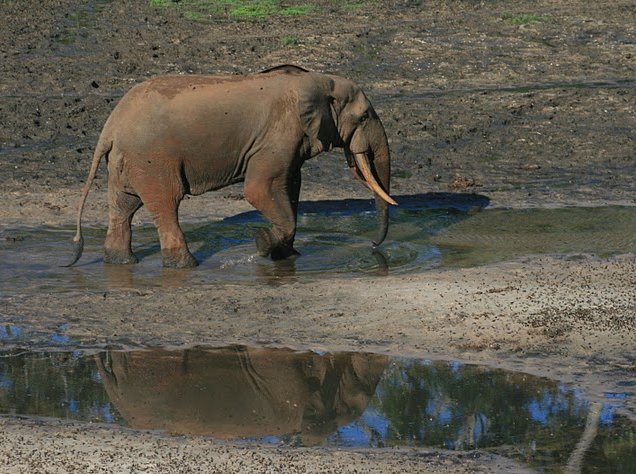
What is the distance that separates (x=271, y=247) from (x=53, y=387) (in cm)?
404

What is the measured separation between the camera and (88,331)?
10.9m

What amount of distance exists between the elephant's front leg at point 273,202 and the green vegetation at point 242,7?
1066 cm

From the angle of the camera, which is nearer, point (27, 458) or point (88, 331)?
point (27, 458)

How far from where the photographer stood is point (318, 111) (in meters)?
13.3

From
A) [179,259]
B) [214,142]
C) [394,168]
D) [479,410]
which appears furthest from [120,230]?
[479,410]

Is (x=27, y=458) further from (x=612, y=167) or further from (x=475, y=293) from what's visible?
(x=612, y=167)

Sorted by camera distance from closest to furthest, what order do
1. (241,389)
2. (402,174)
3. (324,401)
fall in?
(324,401)
(241,389)
(402,174)

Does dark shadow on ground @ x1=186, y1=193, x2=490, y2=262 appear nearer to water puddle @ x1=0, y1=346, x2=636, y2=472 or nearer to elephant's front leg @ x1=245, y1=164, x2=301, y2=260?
elephant's front leg @ x1=245, y1=164, x2=301, y2=260

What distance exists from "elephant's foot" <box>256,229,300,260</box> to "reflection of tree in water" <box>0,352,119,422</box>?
3271 mm

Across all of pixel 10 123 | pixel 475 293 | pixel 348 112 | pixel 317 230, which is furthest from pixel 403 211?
pixel 10 123

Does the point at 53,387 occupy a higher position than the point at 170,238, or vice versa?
the point at 53,387

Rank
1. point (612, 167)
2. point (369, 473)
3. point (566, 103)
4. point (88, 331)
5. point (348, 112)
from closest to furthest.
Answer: point (369, 473), point (88, 331), point (348, 112), point (612, 167), point (566, 103)

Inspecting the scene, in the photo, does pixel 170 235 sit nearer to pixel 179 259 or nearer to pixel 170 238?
pixel 170 238

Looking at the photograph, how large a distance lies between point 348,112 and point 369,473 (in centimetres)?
614
